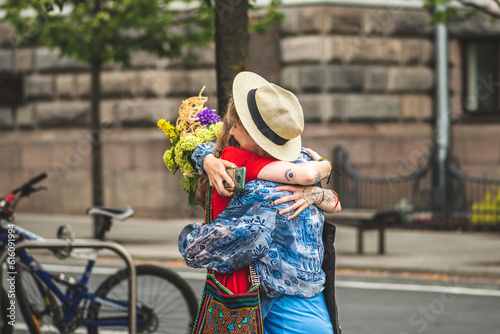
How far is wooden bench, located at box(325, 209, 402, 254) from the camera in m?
12.2

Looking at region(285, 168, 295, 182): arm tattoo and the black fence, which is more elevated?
region(285, 168, 295, 182): arm tattoo

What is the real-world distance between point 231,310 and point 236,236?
11.6 inches

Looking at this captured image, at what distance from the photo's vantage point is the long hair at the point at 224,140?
3.60 meters

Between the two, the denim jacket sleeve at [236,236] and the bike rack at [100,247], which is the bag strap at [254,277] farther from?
the bike rack at [100,247]

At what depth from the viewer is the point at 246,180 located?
348 centimetres

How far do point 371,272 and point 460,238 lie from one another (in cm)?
334

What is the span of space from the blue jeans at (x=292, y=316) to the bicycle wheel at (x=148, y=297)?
2.07 m

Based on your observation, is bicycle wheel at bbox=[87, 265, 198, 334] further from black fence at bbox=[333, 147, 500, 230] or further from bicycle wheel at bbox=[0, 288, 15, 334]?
black fence at bbox=[333, 147, 500, 230]

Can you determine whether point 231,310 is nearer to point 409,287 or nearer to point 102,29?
point 409,287

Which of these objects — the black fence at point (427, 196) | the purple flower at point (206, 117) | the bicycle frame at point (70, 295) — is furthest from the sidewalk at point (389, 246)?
the purple flower at point (206, 117)

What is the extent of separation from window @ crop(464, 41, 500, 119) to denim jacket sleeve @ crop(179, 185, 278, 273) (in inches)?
578

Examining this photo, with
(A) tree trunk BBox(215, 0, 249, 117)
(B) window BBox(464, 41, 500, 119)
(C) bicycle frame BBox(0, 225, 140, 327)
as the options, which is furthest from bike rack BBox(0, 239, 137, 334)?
(B) window BBox(464, 41, 500, 119)

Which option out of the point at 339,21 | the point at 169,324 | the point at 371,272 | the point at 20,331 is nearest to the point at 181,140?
the point at 169,324

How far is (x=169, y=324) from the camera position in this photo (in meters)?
5.73
